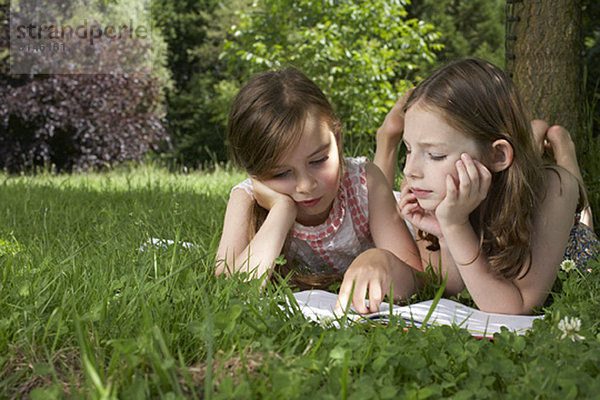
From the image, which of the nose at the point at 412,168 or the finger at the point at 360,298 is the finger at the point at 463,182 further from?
the finger at the point at 360,298

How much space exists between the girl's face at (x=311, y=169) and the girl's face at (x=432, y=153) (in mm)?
439

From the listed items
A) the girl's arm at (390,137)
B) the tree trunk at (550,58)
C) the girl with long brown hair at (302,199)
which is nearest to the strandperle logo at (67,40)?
the girl's arm at (390,137)

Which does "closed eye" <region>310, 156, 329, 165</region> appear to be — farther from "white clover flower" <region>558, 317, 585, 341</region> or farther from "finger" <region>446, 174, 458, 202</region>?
"white clover flower" <region>558, 317, 585, 341</region>

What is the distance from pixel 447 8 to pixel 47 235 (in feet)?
65.1

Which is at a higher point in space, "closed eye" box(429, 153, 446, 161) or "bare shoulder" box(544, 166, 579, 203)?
"closed eye" box(429, 153, 446, 161)

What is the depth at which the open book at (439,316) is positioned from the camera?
1879 millimetres

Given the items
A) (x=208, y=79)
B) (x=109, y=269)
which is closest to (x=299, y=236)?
(x=109, y=269)

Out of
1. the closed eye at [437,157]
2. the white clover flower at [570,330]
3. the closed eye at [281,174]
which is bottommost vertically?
the closed eye at [281,174]

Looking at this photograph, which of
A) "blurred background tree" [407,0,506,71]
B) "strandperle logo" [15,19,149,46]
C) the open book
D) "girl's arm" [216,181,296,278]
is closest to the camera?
the open book

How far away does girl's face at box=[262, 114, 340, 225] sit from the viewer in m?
2.50

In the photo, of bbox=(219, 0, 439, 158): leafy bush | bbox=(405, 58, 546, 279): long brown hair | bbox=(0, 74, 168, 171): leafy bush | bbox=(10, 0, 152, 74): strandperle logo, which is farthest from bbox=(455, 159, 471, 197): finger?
bbox=(10, 0, 152, 74): strandperle logo

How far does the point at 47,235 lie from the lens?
3.29 meters

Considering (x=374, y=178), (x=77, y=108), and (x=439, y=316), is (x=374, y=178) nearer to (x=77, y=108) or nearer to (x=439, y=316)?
(x=439, y=316)

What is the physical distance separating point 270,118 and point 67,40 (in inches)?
527
